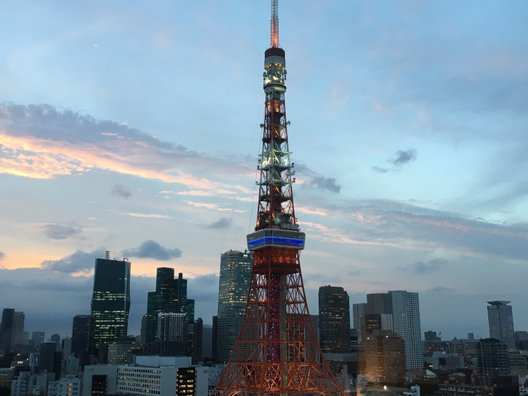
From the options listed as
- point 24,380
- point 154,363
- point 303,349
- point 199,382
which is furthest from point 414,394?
point 24,380

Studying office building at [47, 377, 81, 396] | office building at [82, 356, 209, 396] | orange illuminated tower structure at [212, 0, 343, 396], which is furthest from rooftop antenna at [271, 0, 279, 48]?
office building at [47, 377, 81, 396]

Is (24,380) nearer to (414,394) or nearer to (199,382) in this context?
(199,382)

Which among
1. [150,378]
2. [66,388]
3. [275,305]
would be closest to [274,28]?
[275,305]

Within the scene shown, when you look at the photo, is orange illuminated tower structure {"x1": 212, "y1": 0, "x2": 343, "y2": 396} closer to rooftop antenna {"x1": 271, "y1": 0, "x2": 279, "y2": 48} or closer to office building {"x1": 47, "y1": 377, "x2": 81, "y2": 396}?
rooftop antenna {"x1": 271, "y1": 0, "x2": 279, "y2": 48}

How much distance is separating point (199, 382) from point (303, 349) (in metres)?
64.3

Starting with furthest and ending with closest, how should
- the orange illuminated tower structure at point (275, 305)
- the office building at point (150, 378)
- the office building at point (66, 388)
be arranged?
the office building at point (66, 388) → the office building at point (150, 378) → the orange illuminated tower structure at point (275, 305)

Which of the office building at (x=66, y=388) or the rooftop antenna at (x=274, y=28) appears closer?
the rooftop antenna at (x=274, y=28)

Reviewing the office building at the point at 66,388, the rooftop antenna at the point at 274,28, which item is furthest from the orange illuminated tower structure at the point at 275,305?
the office building at the point at 66,388

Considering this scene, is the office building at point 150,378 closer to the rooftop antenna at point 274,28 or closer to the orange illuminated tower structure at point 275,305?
the orange illuminated tower structure at point 275,305

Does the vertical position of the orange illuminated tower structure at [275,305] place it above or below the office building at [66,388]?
above

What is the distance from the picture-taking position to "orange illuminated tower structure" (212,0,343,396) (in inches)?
2621

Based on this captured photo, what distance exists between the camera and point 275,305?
229ft

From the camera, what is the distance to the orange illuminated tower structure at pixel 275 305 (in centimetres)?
6656

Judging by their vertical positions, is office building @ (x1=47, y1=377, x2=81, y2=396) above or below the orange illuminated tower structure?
below
